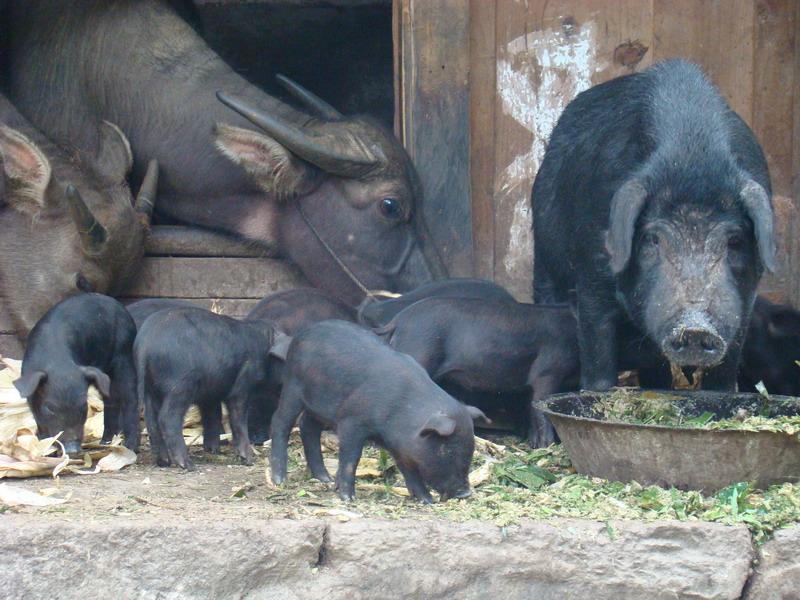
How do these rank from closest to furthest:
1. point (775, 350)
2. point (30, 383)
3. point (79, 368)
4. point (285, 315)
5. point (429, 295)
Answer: point (30, 383), point (79, 368), point (285, 315), point (775, 350), point (429, 295)

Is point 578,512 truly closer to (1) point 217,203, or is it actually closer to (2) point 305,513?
(2) point 305,513

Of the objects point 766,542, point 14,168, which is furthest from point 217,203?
point 766,542

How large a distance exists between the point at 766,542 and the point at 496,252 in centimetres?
325

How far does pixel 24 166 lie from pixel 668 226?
339 cm

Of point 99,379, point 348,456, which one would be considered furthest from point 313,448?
point 99,379

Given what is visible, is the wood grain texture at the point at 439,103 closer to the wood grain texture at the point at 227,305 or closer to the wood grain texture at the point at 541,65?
the wood grain texture at the point at 541,65

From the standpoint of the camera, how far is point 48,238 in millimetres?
6926

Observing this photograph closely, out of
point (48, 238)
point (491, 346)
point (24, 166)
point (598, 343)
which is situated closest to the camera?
point (598, 343)

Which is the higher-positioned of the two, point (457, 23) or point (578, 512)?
point (457, 23)

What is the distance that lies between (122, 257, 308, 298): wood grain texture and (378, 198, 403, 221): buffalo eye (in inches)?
29.9

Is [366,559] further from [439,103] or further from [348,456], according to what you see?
[439,103]

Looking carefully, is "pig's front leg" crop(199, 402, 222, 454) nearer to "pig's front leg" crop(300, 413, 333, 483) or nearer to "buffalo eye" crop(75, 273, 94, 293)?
"pig's front leg" crop(300, 413, 333, 483)

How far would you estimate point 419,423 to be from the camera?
4461 millimetres

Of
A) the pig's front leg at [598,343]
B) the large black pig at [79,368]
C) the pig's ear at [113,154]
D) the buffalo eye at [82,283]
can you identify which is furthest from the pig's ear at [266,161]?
the pig's front leg at [598,343]
